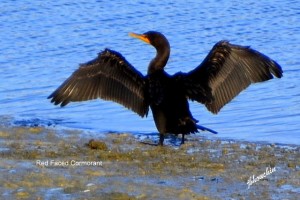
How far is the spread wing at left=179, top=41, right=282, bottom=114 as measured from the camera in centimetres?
1091

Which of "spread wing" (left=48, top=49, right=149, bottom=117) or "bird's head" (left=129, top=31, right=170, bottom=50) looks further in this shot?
"bird's head" (left=129, top=31, right=170, bottom=50)

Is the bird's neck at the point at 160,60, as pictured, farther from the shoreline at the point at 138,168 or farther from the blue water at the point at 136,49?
the blue water at the point at 136,49

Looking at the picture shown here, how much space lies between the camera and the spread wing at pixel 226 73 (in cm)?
1091

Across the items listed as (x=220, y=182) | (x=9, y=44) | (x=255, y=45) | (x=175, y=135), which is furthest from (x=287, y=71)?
(x=220, y=182)

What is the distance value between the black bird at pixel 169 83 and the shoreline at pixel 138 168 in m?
0.39

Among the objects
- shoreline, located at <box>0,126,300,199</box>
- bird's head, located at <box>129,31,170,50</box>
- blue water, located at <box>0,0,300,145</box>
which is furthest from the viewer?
blue water, located at <box>0,0,300,145</box>

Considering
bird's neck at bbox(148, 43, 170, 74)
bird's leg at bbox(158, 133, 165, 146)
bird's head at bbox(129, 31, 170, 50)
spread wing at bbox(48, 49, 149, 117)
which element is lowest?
bird's leg at bbox(158, 133, 165, 146)

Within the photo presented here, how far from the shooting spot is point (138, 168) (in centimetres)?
961

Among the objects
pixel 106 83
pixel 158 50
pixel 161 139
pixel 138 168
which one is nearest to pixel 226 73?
pixel 158 50

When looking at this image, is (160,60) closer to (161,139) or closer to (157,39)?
(157,39)

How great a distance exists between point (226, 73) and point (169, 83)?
63 centimetres

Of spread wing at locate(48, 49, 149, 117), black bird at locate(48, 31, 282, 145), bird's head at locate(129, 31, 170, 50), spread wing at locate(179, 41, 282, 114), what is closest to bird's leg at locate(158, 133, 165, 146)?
black bird at locate(48, 31, 282, 145)

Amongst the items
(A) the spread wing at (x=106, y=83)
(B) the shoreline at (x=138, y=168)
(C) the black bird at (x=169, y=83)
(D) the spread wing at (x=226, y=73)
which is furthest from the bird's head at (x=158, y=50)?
(B) the shoreline at (x=138, y=168)

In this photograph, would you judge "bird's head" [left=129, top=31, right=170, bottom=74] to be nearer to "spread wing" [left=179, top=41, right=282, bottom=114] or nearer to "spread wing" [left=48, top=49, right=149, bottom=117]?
"spread wing" [left=48, top=49, right=149, bottom=117]
